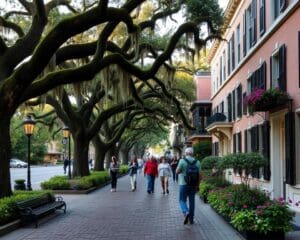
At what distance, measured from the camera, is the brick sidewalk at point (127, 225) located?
464 inches

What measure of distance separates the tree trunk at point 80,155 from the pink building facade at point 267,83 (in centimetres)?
802

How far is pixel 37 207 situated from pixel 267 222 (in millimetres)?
6952

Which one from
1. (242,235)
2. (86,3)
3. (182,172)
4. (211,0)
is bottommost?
(242,235)

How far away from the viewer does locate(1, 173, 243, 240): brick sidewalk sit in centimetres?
1178

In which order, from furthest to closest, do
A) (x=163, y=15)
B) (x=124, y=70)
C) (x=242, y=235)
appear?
(x=163, y=15) → (x=124, y=70) → (x=242, y=235)

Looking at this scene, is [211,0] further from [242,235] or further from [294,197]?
[242,235]

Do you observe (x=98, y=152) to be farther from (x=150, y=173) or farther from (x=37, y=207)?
(x=37, y=207)

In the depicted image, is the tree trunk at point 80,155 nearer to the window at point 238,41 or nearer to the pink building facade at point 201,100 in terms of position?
the window at point 238,41

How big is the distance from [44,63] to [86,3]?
10.0 m

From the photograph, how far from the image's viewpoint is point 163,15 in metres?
20.1

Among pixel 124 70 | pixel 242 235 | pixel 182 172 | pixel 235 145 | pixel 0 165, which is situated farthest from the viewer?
pixel 235 145

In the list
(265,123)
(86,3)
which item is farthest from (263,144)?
(86,3)

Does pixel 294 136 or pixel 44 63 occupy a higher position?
pixel 44 63

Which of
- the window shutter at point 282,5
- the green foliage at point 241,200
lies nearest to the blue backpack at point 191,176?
the green foliage at point 241,200
